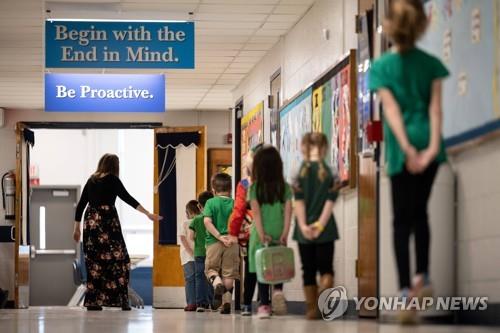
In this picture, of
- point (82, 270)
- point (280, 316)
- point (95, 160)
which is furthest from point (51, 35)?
point (95, 160)

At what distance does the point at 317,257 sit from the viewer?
4.18 meters

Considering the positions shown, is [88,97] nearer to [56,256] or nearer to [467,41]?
[467,41]

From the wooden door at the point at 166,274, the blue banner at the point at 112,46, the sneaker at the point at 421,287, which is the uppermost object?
the blue banner at the point at 112,46

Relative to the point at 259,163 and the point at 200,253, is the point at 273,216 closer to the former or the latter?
the point at 259,163

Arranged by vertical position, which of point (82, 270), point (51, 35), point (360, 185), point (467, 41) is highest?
point (51, 35)

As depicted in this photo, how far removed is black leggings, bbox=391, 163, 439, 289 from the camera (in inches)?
107

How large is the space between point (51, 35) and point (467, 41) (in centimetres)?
623

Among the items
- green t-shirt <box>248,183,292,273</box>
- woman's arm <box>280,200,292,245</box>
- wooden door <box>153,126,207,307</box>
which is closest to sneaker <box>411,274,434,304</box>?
woman's arm <box>280,200,292,245</box>

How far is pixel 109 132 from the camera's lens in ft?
71.9

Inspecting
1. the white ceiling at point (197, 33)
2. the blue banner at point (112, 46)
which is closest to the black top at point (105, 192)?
the blue banner at point (112, 46)

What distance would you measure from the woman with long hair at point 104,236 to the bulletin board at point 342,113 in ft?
6.42

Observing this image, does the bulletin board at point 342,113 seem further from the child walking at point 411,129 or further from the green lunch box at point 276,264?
the child walking at point 411,129

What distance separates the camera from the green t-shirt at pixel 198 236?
12.0m

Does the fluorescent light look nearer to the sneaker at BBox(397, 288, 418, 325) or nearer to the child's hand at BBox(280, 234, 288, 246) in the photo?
the child's hand at BBox(280, 234, 288, 246)
